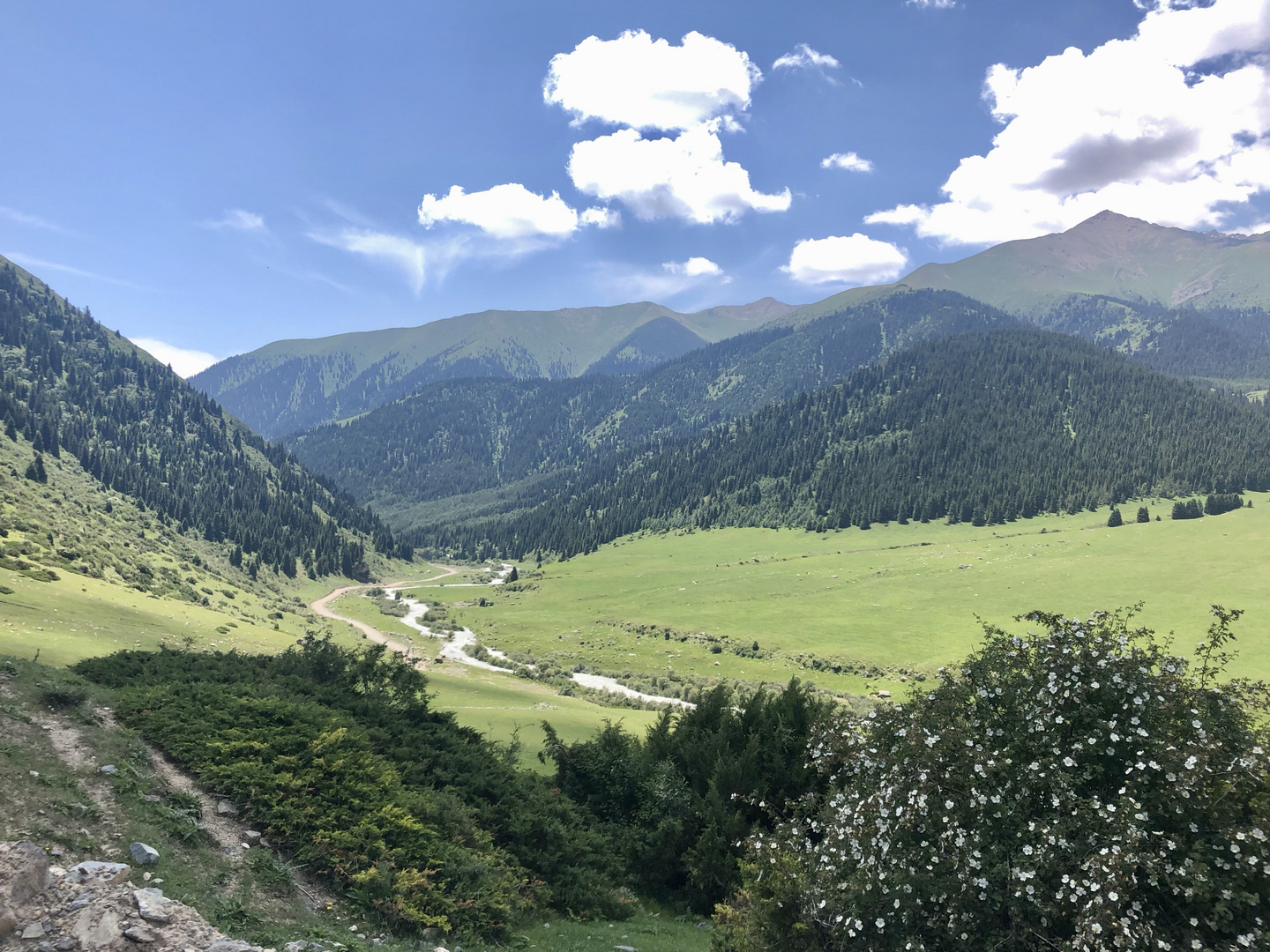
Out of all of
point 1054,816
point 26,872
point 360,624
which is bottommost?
point 360,624

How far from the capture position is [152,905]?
10.4 meters

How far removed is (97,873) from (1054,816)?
54.1 feet

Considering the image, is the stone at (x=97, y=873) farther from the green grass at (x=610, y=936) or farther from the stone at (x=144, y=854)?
the green grass at (x=610, y=936)

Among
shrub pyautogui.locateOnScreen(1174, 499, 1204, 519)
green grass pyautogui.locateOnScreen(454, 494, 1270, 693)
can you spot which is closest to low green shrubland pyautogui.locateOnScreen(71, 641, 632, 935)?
green grass pyautogui.locateOnScreen(454, 494, 1270, 693)

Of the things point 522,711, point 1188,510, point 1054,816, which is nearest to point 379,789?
point 1054,816

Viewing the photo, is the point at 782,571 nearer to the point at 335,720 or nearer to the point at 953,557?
the point at 953,557

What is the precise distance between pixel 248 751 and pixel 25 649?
61.3 ft

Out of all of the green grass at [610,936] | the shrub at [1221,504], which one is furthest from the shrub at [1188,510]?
the green grass at [610,936]

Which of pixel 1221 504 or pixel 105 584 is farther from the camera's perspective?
pixel 1221 504

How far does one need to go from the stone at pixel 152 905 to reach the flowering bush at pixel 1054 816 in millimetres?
11128

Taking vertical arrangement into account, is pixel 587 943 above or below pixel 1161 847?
below

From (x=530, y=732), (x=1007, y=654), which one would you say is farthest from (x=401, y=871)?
(x=530, y=732)

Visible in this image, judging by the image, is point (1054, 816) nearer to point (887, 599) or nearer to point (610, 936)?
point (610, 936)

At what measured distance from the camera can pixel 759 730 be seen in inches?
1009
